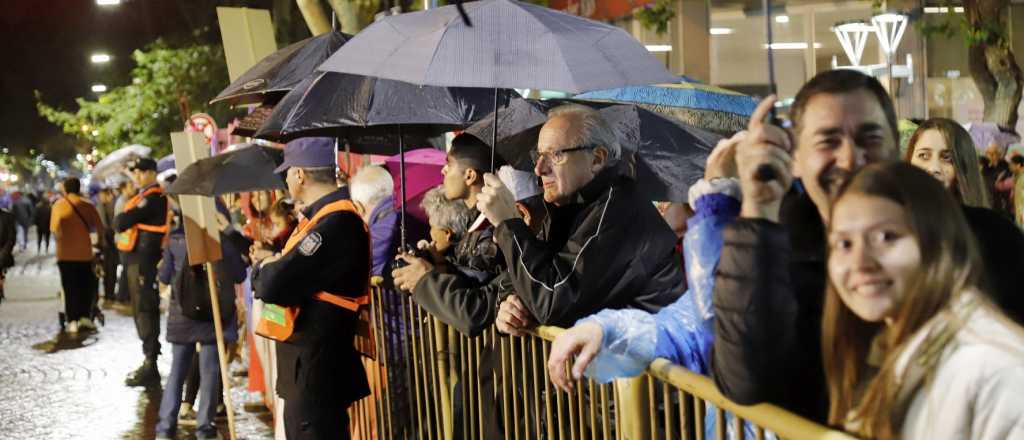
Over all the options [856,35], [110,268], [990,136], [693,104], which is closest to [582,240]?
[693,104]

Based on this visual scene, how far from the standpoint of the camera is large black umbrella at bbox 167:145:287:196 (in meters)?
8.63

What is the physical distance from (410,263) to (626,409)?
2141mm

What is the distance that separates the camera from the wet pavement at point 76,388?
9898 millimetres

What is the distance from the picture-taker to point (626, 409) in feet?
11.5

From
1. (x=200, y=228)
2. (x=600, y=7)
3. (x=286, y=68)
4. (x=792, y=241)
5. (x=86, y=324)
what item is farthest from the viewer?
(x=600, y=7)

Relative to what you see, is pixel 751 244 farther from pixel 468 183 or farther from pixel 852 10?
pixel 852 10

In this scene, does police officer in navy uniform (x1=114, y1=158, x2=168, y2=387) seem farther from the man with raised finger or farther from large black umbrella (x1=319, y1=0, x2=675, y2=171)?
the man with raised finger

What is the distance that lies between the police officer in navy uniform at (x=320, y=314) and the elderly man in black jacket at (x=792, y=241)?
12.8 ft

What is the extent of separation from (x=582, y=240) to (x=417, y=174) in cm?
425

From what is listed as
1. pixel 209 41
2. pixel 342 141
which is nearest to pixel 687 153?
pixel 342 141

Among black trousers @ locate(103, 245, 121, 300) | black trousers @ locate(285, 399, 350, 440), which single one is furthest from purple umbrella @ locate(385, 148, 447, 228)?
black trousers @ locate(103, 245, 121, 300)

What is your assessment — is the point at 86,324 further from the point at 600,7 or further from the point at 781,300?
the point at 781,300

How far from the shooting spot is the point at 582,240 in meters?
4.25

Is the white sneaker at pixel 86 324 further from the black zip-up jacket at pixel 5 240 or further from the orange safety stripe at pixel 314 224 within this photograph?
the orange safety stripe at pixel 314 224
